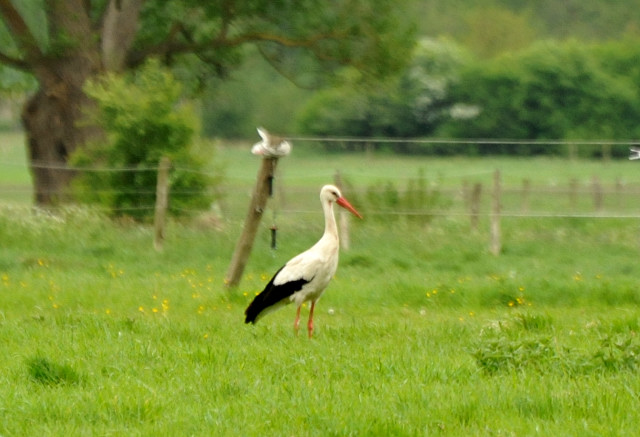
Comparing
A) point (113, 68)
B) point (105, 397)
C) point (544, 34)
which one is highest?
point (544, 34)

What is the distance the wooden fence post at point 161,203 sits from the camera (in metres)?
19.1

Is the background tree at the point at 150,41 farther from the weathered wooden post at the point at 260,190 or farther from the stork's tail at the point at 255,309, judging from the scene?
the stork's tail at the point at 255,309

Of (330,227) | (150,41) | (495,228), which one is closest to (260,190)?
(330,227)

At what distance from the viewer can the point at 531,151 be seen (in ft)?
139

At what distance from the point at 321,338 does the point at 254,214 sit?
3182mm

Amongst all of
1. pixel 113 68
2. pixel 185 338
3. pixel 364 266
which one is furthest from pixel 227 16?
pixel 185 338

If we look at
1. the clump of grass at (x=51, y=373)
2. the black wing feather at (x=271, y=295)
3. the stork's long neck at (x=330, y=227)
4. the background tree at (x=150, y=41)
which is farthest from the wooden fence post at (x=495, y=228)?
the clump of grass at (x=51, y=373)

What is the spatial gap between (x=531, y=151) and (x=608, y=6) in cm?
4622

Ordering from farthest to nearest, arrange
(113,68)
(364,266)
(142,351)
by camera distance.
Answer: (113,68) → (364,266) → (142,351)

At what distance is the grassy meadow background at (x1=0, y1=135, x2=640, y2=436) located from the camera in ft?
21.3

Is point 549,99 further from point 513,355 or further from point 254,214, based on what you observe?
point 513,355

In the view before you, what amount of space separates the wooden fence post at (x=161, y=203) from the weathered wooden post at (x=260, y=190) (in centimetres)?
603

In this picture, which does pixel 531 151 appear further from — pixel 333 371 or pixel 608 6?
pixel 608 6

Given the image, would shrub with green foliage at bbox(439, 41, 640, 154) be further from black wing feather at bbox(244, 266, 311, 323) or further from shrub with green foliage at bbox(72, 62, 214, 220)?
black wing feather at bbox(244, 266, 311, 323)
